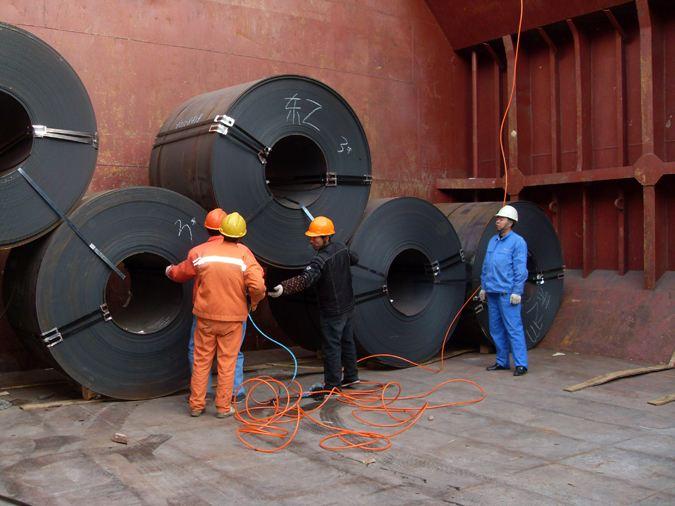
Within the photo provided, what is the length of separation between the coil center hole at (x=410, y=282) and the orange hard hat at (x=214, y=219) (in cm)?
220

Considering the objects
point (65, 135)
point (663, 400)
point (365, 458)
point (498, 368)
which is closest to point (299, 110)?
point (65, 135)

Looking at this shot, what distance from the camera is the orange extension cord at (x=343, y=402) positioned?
4.54 metres

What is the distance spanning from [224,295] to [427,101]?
17.6ft

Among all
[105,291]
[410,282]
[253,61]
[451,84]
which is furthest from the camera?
[451,84]

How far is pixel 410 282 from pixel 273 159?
1.89 m

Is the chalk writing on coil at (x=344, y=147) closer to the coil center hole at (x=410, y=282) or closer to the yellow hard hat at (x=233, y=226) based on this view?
the coil center hole at (x=410, y=282)

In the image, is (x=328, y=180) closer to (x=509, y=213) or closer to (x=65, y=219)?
(x=509, y=213)

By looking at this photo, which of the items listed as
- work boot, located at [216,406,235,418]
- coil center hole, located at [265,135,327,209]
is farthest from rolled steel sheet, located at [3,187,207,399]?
coil center hole, located at [265,135,327,209]

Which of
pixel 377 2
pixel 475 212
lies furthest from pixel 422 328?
pixel 377 2

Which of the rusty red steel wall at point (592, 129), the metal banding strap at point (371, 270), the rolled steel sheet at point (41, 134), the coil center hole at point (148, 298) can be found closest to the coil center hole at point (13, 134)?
the rolled steel sheet at point (41, 134)

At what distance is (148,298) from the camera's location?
6.20 m

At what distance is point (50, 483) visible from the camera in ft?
12.2

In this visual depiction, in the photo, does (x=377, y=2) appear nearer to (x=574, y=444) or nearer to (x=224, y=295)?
(x=224, y=295)

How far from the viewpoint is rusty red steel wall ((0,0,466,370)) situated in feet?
22.5
